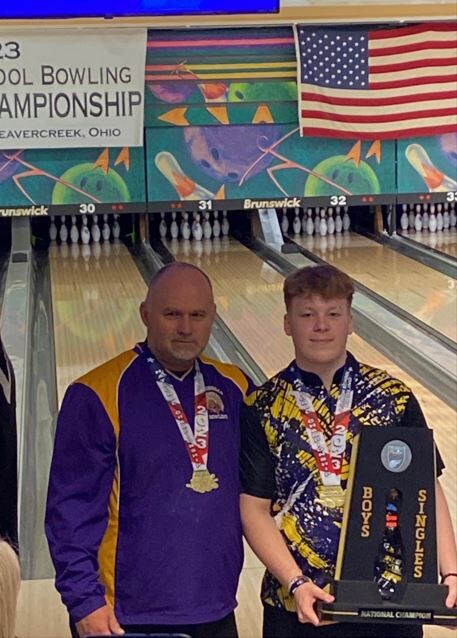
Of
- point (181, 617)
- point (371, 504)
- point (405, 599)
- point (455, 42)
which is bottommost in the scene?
point (181, 617)

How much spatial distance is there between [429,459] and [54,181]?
662 cm

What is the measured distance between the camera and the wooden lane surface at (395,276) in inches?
230

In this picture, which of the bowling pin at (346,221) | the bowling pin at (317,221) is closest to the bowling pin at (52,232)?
the bowling pin at (317,221)

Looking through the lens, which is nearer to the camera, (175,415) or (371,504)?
(371,504)

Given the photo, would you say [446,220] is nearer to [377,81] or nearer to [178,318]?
[377,81]

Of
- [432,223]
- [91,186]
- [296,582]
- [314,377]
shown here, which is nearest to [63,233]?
[91,186]

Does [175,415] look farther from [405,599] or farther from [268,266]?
[268,266]

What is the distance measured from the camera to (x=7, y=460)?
2.02 metres

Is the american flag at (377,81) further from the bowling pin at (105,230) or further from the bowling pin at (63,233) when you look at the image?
the bowling pin at (63,233)

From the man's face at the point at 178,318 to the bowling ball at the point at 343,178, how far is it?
21.0 feet

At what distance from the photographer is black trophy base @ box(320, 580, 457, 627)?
Result: 5.15ft

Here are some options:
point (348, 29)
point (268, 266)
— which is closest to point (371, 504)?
point (268, 266)

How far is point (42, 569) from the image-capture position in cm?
307

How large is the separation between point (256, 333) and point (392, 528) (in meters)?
3.87
